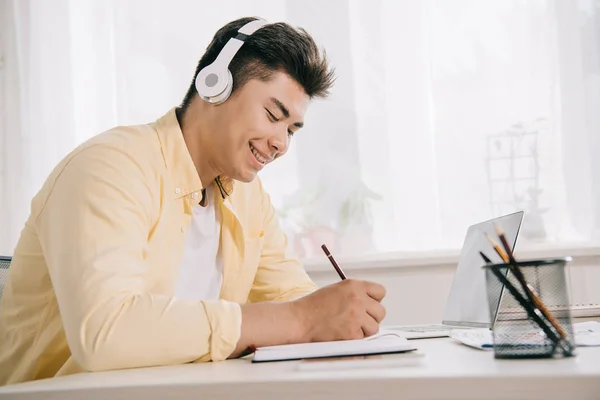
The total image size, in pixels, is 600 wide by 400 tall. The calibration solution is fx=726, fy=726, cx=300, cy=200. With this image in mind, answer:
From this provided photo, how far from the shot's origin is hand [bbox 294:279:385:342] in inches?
44.2

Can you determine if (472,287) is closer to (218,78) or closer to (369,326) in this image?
(369,326)

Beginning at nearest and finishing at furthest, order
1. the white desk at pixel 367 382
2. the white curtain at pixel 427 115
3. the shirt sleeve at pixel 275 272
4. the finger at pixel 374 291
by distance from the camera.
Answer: the white desk at pixel 367 382 < the finger at pixel 374 291 < the shirt sleeve at pixel 275 272 < the white curtain at pixel 427 115

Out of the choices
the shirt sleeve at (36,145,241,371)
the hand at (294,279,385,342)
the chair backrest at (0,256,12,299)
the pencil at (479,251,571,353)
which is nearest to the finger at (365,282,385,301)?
the hand at (294,279,385,342)

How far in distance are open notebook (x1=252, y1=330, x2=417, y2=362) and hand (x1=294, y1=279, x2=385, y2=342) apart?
0.28 feet

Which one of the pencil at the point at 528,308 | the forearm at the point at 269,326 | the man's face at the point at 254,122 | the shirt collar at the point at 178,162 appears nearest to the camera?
the pencil at the point at 528,308

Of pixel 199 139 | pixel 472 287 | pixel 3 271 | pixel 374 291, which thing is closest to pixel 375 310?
pixel 374 291

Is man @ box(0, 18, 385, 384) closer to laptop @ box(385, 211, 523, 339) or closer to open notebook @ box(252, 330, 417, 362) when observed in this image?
open notebook @ box(252, 330, 417, 362)

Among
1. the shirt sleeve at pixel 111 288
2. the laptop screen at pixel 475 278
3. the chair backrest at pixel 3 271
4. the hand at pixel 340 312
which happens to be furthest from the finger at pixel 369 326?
the chair backrest at pixel 3 271

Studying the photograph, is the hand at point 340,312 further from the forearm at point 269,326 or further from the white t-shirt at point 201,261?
the white t-shirt at point 201,261

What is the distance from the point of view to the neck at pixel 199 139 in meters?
1.54

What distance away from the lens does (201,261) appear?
1541 millimetres

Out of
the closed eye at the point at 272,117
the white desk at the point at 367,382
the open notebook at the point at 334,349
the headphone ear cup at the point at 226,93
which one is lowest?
the open notebook at the point at 334,349

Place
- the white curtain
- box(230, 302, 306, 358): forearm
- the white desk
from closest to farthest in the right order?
the white desk
box(230, 302, 306, 358): forearm
the white curtain

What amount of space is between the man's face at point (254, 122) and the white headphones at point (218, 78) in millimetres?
27
